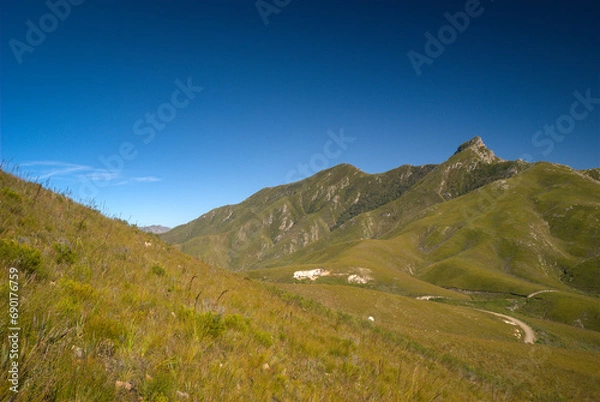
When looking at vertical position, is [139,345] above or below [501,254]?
above

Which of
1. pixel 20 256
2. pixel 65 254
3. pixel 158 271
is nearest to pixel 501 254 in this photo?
pixel 158 271

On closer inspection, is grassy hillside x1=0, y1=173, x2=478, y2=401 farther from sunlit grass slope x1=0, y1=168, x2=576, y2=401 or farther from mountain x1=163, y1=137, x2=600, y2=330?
mountain x1=163, y1=137, x2=600, y2=330

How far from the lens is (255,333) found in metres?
5.67

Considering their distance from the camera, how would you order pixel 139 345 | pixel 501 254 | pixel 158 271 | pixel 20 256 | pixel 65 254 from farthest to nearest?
pixel 501 254 < pixel 158 271 < pixel 65 254 < pixel 20 256 < pixel 139 345

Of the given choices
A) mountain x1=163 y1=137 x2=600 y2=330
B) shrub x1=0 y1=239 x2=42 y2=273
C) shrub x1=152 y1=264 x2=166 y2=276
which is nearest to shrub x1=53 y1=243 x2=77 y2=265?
shrub x1=0 y1=239 x2=42 y2=273

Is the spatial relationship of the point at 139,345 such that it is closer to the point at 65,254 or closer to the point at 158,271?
the point at 65,254

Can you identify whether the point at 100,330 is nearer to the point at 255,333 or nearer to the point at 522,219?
the point at 255,333

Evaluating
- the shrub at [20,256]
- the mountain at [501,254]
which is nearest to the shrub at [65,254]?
the shrub at [20,256]

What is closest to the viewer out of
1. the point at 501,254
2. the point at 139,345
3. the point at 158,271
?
the point at 139,345

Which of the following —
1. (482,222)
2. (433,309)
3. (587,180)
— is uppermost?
(587,180)

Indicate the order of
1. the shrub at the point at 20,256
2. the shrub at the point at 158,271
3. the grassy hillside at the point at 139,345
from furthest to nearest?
1. the shrub at the point at 158,271
2. the shrub at the point at 20,256
3. the grassy hillside at the point at 139,345

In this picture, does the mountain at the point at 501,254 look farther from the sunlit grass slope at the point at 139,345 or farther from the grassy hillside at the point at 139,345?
the grassy hillside at the point at 139,345

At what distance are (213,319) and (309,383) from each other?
77.5 inches

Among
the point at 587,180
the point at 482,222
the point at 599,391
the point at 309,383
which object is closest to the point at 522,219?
the point at 482,222
